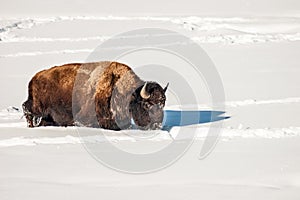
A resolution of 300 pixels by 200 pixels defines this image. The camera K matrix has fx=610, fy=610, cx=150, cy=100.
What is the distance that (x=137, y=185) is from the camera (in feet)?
19.4

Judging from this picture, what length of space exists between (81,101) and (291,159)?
305cm

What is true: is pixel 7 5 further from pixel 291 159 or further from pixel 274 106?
pixel 291 159

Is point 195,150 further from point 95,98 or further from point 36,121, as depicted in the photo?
point 36,121

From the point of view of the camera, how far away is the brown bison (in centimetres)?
798

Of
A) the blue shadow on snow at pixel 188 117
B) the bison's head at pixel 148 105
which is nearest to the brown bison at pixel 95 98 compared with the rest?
the bison's head at pixel 148 105

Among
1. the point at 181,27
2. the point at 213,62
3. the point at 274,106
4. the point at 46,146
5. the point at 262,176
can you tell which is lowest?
the point at 46,146

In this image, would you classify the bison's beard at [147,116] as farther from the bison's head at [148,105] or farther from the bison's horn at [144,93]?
the bison's horn at [144,93]

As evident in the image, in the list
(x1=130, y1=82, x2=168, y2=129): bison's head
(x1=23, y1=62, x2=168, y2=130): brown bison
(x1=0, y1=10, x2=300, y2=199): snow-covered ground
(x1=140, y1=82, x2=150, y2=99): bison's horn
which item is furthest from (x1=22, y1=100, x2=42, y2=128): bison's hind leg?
(x1=140, y1=82, x2=150, y2=99): bison's horn

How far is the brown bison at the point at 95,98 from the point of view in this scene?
7.98 m

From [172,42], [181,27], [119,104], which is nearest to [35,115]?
[119,104]

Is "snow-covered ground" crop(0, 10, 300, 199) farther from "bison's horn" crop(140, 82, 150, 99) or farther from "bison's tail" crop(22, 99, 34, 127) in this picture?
"bison's horn" crop(140, 82, 150, 99)

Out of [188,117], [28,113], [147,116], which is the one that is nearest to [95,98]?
[147,116]

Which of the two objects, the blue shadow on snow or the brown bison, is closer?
the brown bison

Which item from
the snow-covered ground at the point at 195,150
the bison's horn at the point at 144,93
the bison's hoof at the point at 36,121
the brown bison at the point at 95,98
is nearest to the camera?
the snow-covered ground at the point at 195,150
